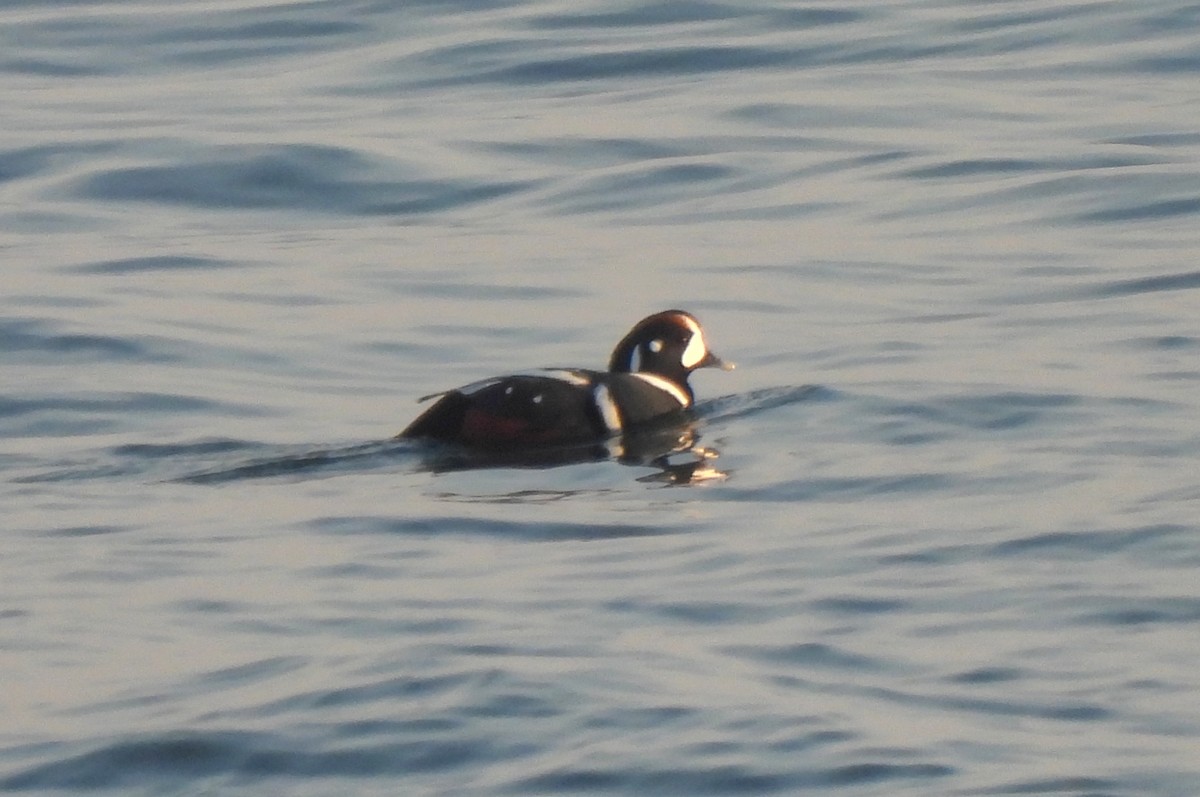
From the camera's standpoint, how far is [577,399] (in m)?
11.4

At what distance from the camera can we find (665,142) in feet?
63.9

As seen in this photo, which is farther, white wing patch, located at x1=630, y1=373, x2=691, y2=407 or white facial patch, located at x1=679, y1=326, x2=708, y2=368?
white facial patch, located at x1=679, y1=326, x2=708, y2=368

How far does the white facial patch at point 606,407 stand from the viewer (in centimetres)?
1152

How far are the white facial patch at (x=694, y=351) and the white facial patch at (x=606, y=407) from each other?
28.4 inches

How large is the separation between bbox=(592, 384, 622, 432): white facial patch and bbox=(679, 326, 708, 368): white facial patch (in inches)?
28.4

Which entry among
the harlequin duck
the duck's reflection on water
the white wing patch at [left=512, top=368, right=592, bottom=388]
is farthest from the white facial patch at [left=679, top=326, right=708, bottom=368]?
the white wing patch at [left=512, top=368, right=592, bottom=388]

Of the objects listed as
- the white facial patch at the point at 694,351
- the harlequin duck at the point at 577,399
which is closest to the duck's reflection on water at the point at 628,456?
the harlequin duck at the point at 577,399

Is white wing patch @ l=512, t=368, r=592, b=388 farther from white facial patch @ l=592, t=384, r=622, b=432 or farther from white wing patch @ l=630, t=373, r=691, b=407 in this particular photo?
white wing patch @ l=630, t=373, r=691, b=407

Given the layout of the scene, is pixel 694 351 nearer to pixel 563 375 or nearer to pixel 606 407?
pixel 606 407

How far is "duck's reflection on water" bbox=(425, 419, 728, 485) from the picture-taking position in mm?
10727

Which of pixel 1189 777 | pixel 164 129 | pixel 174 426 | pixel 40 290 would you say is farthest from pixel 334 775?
pixel 164 129

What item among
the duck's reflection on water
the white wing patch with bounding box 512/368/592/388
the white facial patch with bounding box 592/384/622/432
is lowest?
the duck's reflection on water

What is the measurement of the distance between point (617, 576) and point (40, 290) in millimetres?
7527

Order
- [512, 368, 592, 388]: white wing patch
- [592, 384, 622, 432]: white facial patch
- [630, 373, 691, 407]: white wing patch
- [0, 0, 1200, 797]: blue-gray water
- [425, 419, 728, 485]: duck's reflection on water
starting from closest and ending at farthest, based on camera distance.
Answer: [0, 0, 1200, 797]: blue-gray water < [425, 419, 728, 485]: duck's reflection on water < [512, 368, 592, 388]: white wing patch < [592, 384, 622, 432]: white facial patch < [630, 373, 691, 407]: white wing patch
